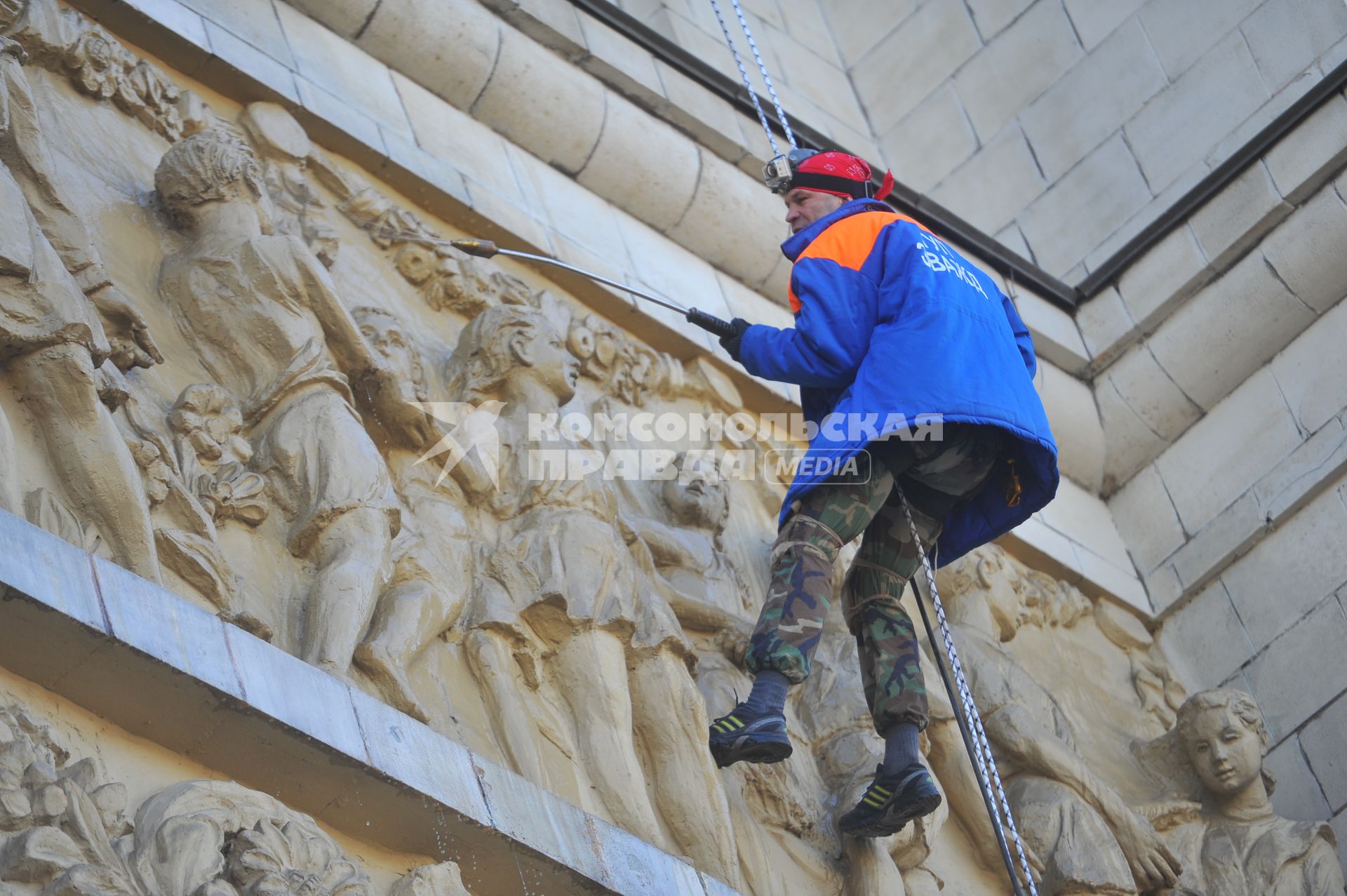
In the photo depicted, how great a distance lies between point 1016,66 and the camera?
374 inches

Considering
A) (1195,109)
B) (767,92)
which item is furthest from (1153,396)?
(767,92)

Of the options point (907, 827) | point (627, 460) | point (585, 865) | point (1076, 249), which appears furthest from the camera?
point (1076, 249)

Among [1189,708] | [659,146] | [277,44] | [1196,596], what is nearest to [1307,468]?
[1196,596]

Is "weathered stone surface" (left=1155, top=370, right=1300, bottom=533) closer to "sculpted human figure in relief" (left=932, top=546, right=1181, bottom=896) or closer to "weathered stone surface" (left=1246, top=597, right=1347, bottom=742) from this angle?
"weathered stone surface" (left=1246, top=597, right=1347, bottom=742)

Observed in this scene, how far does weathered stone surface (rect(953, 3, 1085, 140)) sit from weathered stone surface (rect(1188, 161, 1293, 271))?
110 centimetres

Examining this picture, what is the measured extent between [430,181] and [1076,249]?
136 inches

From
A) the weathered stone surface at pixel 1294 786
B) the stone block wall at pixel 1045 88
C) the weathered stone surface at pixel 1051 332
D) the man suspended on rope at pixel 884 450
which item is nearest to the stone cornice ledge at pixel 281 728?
the man suspended on rope at pixel 884 450

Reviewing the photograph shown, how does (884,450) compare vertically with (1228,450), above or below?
below

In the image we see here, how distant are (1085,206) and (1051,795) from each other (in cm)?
347

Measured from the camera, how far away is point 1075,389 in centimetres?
838

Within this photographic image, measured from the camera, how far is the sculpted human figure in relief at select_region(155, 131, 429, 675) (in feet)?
16.1

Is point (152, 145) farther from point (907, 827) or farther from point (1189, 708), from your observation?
point (1189, 708)

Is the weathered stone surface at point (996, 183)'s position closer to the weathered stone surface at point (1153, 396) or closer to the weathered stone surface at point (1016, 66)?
the weathered stone surface at point (1016, 66)

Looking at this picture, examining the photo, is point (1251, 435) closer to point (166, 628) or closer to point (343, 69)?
point (343, 69)
